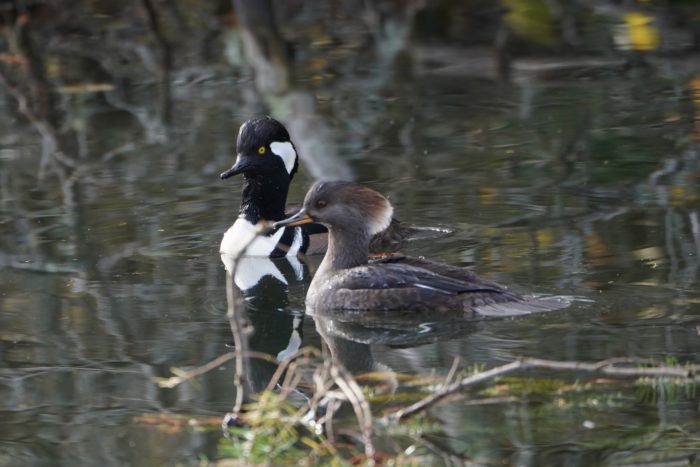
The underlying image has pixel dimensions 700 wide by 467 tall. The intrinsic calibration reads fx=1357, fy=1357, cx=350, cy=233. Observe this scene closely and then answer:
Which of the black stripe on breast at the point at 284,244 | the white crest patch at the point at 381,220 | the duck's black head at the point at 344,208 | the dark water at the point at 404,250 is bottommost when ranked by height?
the black stripe on breast at the point at 284,244

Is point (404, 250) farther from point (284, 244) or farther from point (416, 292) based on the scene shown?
point (416, 292)

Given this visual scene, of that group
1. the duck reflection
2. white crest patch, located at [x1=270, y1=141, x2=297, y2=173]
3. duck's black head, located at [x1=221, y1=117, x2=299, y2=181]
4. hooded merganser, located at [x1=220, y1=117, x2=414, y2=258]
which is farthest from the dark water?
white crest patch, located at [x1=270, y1=141, x2=297, y2=173]

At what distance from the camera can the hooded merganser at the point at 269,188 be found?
10.5 metres

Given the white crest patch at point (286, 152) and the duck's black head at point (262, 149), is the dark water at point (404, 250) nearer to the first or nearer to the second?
the duck's black head at point (262, 149)

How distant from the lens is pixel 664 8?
61.5ft

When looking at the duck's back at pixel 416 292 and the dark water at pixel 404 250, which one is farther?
the duck's back at pixel 416 292

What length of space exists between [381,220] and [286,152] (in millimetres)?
1938

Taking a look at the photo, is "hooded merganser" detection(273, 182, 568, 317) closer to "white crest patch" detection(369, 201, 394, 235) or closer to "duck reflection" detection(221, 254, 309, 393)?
"white crest patch" detection(369, 201, 394, 235)

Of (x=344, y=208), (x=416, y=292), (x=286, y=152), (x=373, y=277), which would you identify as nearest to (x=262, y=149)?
(x=286, y=152)

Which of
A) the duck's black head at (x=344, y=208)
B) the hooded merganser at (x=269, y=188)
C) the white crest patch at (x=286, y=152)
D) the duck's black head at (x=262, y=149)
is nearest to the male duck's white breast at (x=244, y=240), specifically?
the hooded merganser at (x=269, y=188)

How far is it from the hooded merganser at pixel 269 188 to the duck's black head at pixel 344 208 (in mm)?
1429

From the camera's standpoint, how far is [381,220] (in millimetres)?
8945

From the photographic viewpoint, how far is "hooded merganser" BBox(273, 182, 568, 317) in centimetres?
814

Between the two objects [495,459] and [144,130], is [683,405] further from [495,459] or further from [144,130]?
[144,130]
